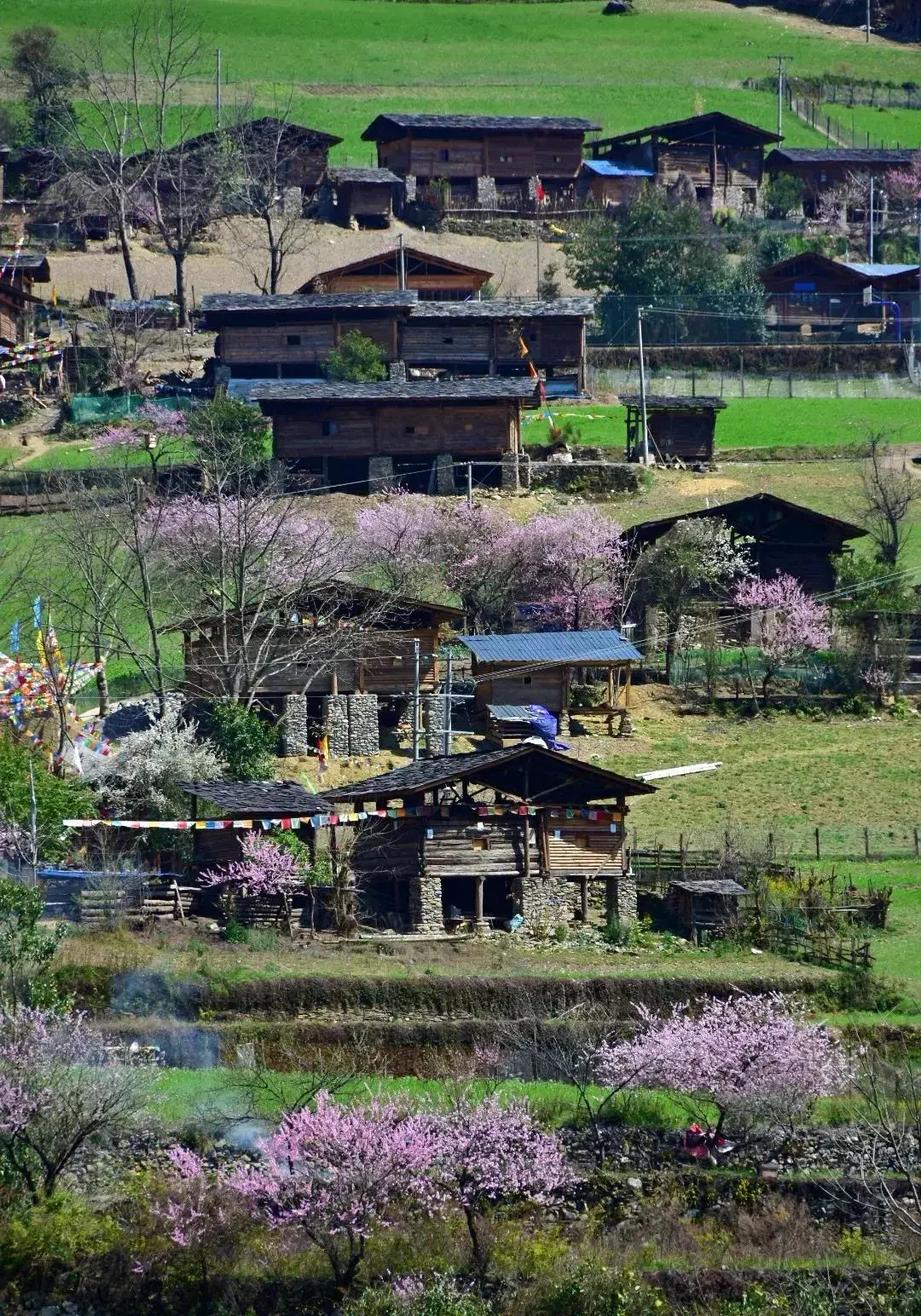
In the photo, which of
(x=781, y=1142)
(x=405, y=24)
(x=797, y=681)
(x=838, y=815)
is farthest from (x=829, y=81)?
(x=781, y=1142)

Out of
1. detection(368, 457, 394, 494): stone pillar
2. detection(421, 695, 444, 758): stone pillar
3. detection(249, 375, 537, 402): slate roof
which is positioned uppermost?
detection(249, 375, 537, 402): slate roof

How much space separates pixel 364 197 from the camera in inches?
3907

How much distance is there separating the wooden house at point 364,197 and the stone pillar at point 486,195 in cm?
373

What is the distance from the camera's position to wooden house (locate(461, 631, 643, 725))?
181 ft

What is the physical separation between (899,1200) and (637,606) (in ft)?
97.8

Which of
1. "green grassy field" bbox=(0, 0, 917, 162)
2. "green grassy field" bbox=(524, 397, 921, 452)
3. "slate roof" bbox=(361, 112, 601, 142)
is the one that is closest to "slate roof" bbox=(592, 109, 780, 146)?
"slate roof" bbox=(361, 112, 601, 142)

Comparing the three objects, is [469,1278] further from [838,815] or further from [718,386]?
[718,386]

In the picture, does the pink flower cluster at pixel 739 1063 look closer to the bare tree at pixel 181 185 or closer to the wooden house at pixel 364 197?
the bare tree at pixel 181 185

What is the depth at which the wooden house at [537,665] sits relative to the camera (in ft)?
181

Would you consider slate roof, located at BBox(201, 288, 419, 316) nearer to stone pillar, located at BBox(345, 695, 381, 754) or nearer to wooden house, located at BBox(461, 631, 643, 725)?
wooden house, located at BBox(461, 631, 643, 725)

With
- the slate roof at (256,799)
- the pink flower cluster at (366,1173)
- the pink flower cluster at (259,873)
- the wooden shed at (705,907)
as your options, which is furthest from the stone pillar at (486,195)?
the pink flower cluster at (366,1173)

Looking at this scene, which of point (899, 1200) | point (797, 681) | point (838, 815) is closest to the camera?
point (899, 1200)

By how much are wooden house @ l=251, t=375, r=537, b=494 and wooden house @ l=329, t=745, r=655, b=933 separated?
90.0ft

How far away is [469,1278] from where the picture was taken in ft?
102
